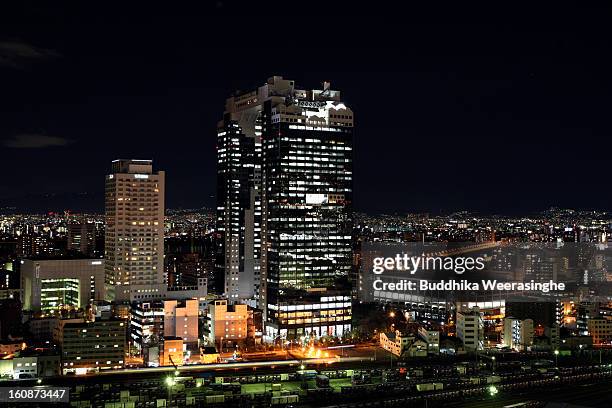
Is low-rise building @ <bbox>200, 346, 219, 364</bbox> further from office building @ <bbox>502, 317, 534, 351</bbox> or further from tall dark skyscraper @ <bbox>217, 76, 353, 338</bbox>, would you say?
office building @ <bbox>502, 317, 534, 351</bbox>

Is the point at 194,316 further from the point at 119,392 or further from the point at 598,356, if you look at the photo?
the point at 598,356

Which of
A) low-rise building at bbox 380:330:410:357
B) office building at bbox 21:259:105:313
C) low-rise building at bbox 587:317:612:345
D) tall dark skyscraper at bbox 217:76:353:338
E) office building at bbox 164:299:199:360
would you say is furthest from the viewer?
office building at bbox 21:259:105:313

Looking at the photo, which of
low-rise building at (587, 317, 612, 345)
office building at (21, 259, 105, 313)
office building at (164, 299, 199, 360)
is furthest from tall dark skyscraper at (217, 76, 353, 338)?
low-rise building at (587, 317, 612, 345)

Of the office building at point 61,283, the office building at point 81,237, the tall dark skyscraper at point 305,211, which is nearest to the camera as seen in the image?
the tall dark skyscraper at point 305,211

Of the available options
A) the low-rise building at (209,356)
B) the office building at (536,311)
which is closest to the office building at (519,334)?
the office building at (536,311)

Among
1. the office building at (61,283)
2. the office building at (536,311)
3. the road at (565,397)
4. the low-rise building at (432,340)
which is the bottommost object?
the road at (565,397)

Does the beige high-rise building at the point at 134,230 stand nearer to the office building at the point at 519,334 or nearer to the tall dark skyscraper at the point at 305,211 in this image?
the tall dark skyscraper at the point at 305,211

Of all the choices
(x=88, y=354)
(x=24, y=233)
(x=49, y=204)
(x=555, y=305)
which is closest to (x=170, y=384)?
(x=88, y=354)
